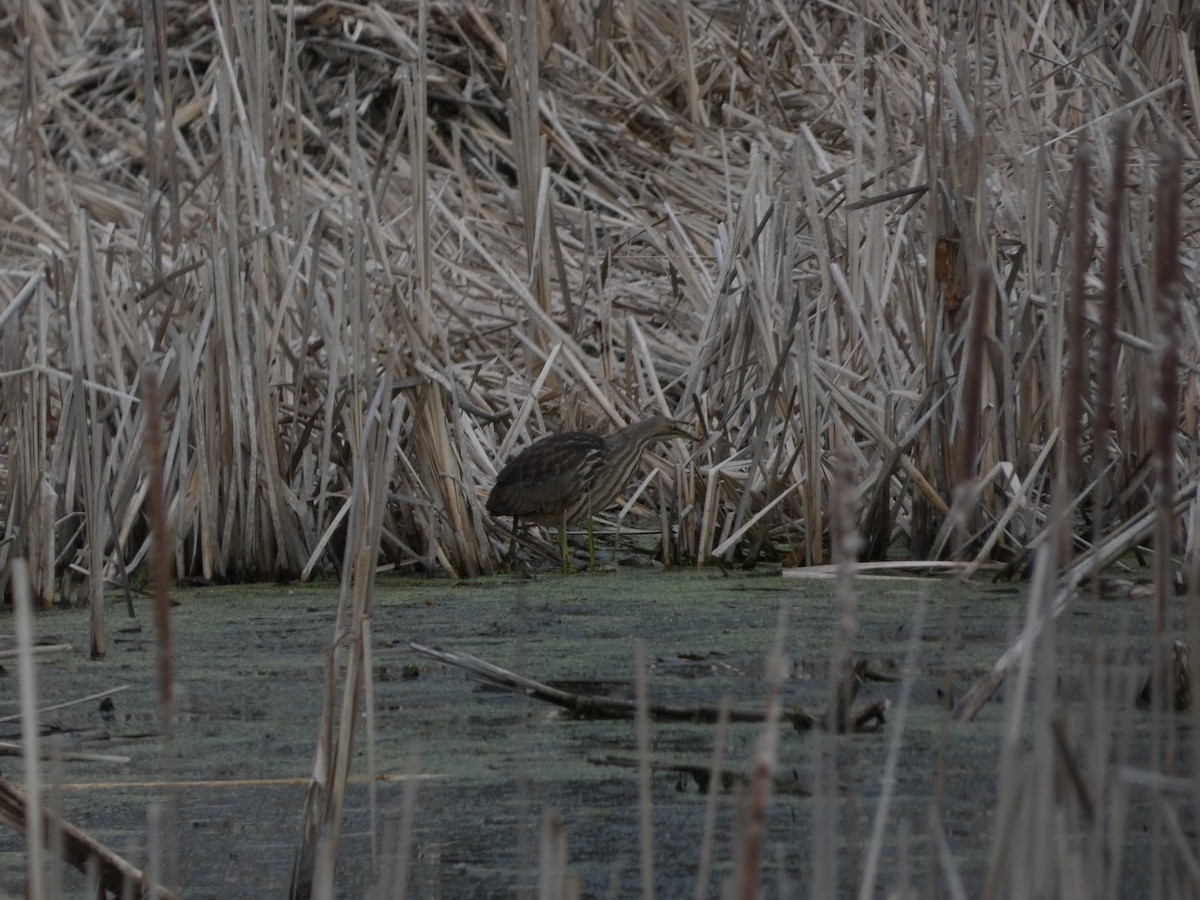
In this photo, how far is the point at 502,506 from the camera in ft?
13.5

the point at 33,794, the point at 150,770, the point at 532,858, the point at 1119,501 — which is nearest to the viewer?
the point at 33,794

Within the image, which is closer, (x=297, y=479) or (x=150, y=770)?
(x=150, y=770)

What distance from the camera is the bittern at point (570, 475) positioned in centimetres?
405

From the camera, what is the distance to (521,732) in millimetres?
1599

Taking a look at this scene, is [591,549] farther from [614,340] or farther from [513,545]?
[614,340]

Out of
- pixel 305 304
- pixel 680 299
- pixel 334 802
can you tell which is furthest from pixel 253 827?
pixel 680 299

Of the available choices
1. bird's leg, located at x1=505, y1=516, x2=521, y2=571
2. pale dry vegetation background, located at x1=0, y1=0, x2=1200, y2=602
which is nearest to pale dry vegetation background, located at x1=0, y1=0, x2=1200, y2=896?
pale dry vegetation background, located at x1=0, y1=0, x2=1200, y2=602

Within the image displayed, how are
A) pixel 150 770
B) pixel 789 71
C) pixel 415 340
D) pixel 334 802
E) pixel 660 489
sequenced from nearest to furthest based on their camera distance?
pixel 334 802 < pixel 150 770 < pixel 415 340 < pixel 660 489 < pixel 789 71

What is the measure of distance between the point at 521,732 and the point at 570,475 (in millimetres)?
2467

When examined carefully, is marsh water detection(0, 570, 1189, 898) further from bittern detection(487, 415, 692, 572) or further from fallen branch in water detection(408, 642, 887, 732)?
bittern detection(487, 415, 692, 572)

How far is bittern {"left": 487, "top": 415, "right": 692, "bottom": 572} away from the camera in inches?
159

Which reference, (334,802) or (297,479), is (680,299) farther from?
(334,802)

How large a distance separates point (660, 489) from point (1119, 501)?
1.10 m

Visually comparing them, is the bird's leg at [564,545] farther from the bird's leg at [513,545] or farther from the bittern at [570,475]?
the bird's leg at [513,545]
